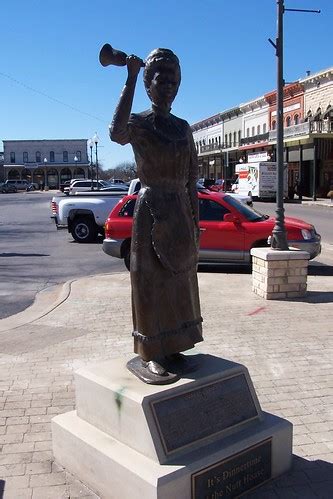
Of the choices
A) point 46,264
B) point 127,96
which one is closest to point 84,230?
point 46,264

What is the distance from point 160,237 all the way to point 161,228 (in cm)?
6

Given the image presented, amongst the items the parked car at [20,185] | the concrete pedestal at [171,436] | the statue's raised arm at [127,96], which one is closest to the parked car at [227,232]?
the concrete pedestal at [171,436]

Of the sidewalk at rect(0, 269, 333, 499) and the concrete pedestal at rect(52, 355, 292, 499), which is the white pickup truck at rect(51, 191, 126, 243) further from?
the concrete pedestal at rect(52, 355, 292, 499)

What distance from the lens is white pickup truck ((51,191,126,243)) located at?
694 inches

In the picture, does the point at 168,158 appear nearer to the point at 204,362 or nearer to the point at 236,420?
the point at 204,362

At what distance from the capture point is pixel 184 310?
3617 millimetres

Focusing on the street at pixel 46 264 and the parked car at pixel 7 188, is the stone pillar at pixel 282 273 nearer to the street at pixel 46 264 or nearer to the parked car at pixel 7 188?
the street at pixel 46 264

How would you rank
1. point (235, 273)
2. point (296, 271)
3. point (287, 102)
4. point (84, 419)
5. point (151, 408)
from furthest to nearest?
1. point (287, 102)
2. point (235, 273)
3. point (296, 271)
4. point (84, 419)
5. point (151, 408)

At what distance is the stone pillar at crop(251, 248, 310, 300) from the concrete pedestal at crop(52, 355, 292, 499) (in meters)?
5.08

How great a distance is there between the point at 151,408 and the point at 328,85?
4289 cm

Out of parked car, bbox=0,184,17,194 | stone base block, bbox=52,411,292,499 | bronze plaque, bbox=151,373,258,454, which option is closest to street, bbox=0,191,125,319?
stone base block, bbox=52,411,292,499

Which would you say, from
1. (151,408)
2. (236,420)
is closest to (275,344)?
(236,420)

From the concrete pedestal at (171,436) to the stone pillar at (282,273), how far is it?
5078mm

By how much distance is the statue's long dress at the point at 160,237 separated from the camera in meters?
3.45
